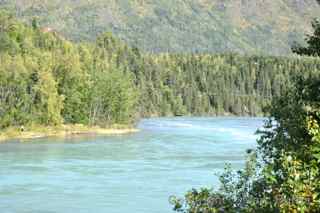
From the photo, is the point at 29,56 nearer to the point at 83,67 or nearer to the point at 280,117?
the point at 83,67

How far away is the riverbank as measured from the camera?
105 m

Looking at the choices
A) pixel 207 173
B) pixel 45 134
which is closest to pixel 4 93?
pixel 45 134

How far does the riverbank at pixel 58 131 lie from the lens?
345ft

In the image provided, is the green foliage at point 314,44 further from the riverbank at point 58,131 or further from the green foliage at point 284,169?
the riverbank at point 58,131

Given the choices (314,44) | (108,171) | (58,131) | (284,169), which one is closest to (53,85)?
(58,131)

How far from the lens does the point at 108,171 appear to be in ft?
206

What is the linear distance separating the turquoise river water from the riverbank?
792 cm

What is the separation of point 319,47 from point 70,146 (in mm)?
72732

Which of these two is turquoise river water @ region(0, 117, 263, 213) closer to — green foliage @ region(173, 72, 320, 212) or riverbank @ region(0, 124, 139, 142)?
riverbank @ region(0, 124, 139, 142)

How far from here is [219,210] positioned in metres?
17.7

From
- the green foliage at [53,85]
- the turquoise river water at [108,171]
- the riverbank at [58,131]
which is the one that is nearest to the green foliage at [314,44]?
the turquoise river water at [108,171]

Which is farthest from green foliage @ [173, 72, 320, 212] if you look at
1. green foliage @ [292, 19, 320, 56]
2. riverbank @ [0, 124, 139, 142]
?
riverbank @ [0, 124, 139, 142]

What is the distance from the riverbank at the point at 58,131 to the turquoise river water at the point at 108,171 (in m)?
7.92

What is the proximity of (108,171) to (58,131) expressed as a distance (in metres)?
53.0
